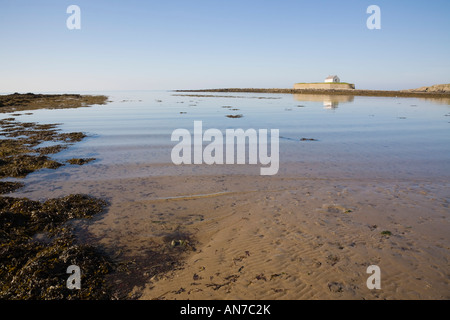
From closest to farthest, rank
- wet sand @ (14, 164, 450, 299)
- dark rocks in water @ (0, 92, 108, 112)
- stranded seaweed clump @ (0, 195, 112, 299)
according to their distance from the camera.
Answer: stranded seaweed clump @ (0, 195, 112, 299)
wet sand @ (14, 164, 450, 299)
dark rocks in water @ (0, 92, 108, 112)

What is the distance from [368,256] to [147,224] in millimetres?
5260

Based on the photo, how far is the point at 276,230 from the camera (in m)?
6.47

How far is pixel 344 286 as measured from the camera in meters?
4.50

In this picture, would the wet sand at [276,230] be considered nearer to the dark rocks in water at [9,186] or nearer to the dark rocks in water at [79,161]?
the dark rocks in water at [9,186]

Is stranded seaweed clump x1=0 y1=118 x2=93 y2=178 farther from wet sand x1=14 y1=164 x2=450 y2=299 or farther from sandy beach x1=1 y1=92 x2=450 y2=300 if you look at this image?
wet sand x1=14 y1=164 x2=450 y2=299

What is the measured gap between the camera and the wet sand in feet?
15.0

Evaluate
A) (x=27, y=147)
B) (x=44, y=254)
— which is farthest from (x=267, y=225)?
(x=27, y=147)

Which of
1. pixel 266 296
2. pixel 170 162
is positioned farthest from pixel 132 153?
pixel 266 296

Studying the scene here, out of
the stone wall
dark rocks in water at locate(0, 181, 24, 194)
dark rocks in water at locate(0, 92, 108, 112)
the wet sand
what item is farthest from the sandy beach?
the stone wall

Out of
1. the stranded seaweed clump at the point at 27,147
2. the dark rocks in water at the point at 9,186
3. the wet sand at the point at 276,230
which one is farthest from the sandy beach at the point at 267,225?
the stranded seaweed clump at the point at 27,147

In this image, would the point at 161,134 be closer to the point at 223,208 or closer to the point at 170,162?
the point at 170,162

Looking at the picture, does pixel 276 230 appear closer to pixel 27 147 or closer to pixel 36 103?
pixel 27 147

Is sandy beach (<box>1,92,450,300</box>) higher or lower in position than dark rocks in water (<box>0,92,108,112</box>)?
lower

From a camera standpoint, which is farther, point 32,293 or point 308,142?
point 308,142
